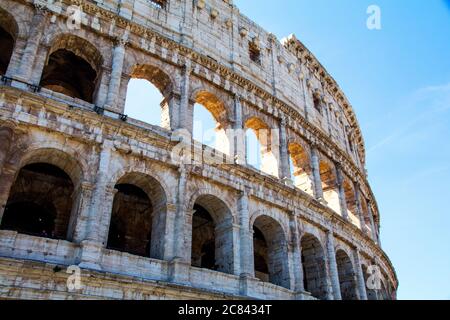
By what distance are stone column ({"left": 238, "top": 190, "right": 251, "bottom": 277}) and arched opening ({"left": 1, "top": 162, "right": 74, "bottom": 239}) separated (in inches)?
192

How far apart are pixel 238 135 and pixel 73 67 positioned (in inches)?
232

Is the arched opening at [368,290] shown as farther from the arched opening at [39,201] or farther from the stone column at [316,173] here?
the arched opening at [39,201]

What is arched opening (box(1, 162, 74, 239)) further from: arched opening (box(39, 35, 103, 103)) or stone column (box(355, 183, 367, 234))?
stone column (box(355, 183, 367, 234))

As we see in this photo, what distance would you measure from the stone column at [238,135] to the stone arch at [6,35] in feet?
22.8

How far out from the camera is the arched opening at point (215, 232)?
11955mm

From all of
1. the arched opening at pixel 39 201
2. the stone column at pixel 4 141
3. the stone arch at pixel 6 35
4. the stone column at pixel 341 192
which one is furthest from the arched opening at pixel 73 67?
the stone column at pixel 341 192

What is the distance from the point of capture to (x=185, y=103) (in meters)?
13.2

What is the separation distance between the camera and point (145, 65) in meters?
13.3

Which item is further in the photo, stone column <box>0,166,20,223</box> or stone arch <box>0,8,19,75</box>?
stone arch <box>0,8,19,75</box>

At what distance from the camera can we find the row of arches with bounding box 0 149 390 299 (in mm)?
11203

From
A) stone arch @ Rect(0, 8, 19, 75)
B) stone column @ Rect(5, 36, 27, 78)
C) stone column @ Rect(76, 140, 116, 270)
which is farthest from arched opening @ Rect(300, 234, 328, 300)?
stone arch @ Rect(0, 8, 19, 75)
